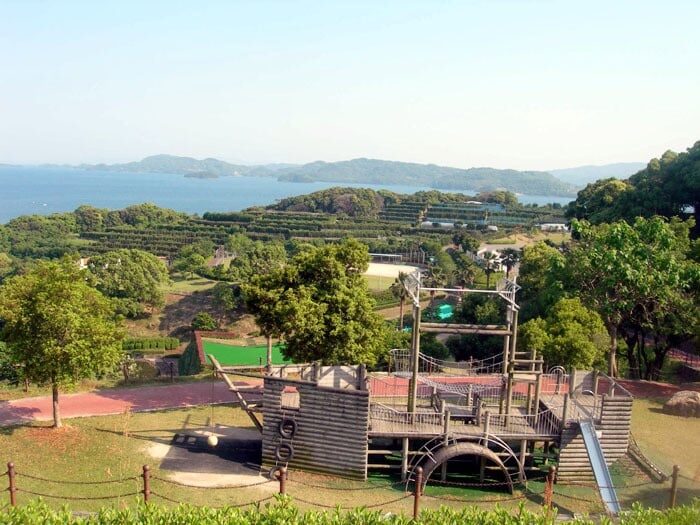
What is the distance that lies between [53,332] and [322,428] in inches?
310

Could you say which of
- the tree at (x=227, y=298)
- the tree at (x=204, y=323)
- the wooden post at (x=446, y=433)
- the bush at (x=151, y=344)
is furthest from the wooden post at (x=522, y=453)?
the tree at (x=227, y=298)

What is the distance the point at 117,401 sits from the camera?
19.5m

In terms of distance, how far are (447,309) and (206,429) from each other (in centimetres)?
3136

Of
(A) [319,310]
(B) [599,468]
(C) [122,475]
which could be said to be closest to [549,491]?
(B) [599,468]

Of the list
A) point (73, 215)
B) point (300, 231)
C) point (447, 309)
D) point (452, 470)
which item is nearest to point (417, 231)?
point (300, 231)

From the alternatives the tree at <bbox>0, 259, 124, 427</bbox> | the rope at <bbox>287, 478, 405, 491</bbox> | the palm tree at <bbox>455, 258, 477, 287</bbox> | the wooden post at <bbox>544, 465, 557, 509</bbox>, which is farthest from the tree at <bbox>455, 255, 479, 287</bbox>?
the wooden post at <bbox>544, 465, 557, 509</bbox>

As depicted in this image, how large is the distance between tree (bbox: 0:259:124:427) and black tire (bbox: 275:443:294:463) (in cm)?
561

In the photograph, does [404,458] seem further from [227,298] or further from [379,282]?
[379,282]

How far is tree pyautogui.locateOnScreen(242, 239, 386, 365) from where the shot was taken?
59.6 feet

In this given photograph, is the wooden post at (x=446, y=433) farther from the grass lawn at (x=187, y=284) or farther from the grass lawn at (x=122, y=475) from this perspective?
the grass lawn at (x=187, y=284)

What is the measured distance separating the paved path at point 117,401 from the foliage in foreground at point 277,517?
9.96 meters

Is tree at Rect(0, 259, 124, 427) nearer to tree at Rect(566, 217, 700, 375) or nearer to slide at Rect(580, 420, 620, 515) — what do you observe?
slide at Rect(580, 420, 620, 515)

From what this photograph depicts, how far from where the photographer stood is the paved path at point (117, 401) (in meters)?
17.9

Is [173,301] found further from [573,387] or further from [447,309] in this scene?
[573,387]
